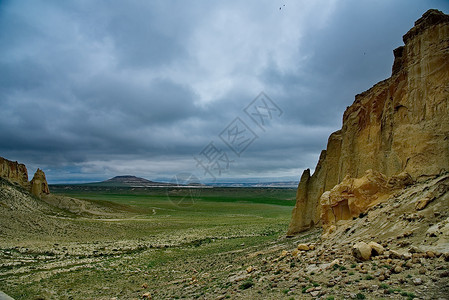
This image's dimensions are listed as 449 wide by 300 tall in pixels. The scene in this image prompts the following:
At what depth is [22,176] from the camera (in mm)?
79062

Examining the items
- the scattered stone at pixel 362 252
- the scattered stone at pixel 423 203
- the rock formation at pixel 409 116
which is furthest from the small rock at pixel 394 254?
the rock formation at pixel 409 116

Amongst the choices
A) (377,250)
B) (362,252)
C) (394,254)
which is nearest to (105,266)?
(362,252)

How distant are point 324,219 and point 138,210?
8446 cm

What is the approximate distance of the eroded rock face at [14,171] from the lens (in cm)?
7169

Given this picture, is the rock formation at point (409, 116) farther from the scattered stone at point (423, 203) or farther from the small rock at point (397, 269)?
the small rock at point (397, 269)

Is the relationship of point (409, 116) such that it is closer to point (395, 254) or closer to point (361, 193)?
point (361, 193)

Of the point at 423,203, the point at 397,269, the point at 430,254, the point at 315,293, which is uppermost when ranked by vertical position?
the point at 423,203

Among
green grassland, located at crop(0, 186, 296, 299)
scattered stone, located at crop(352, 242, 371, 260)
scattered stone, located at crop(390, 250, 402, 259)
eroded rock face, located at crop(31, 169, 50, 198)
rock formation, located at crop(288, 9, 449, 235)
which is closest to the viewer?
scattered stone, located at crop(390, 250, 402, 259)

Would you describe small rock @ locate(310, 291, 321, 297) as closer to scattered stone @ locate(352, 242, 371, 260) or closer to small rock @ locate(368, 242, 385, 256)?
scattered stone @ locate(352, 242, 371, 260)

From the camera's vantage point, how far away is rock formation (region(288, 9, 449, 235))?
16.8m

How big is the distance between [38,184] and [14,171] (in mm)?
7283

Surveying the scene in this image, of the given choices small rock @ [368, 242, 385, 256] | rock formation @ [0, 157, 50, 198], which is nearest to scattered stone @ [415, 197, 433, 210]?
small rock @ [368, 242, 385, 256]

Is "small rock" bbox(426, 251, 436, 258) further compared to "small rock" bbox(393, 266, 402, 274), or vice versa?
"small rock" bbox(426, 251, 436, 258)

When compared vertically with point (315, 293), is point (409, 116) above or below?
above
